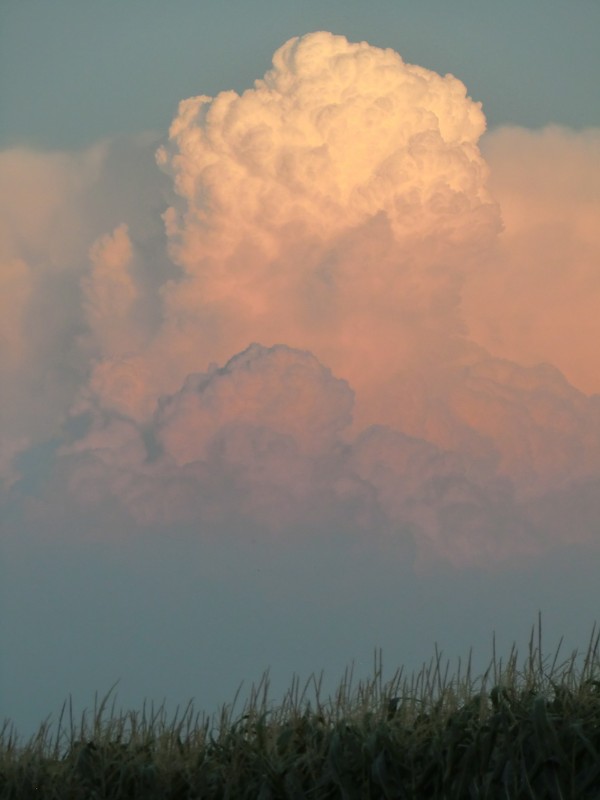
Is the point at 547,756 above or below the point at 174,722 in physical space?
below

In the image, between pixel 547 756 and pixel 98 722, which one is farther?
pixel 98 722

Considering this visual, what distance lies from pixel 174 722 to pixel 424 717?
275 centimetres

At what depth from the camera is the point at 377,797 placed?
10.0m

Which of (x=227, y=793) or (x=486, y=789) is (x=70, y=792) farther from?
(x=486, y=789)

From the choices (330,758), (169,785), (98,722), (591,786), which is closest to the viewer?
(591,786)

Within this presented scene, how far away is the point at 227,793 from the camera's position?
34.2 ft

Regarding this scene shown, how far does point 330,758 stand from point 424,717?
1055 mm

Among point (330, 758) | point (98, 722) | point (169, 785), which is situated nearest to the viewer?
point (330, 758)

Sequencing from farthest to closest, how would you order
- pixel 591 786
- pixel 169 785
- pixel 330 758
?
pixel 169 785 → pixel 330 758 → pixel 591 786

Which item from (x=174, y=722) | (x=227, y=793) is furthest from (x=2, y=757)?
(x=227, y=793)

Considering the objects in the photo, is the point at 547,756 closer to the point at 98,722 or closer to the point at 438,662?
the point at 438,662

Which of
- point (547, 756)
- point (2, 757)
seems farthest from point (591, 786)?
point (2, 757)

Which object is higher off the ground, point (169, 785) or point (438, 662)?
point (438, 662)

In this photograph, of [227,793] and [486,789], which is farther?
[227,793]
